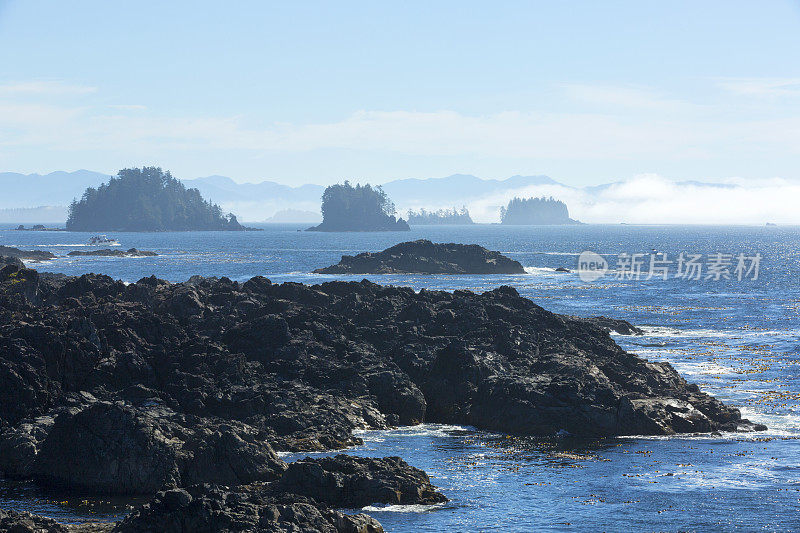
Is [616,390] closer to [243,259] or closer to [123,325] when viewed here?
[123,325]

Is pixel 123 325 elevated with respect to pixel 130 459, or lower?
elevated

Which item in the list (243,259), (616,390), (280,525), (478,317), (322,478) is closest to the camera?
(280,525)

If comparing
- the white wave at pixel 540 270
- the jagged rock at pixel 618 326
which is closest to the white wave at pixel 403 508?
the jagged rock at pixel 618 326

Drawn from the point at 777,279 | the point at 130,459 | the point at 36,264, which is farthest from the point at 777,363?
the point at 36,264

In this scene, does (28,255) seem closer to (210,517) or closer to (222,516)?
(210,517)

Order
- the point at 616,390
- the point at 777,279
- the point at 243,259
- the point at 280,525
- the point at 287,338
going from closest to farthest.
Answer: the point at 280,525 → the point at 616,390 → the point at 287,338 → the point at 777,279 → the point at 243,259

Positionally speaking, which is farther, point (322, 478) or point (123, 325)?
point (123, 325)

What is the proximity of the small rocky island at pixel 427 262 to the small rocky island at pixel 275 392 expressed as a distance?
83.1 metres

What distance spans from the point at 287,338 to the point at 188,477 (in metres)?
20.4

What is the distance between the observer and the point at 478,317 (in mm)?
66500

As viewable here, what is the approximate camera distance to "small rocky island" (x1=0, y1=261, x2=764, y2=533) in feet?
118

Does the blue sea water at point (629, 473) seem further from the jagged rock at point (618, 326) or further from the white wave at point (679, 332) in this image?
the white wave at point (679, 332)

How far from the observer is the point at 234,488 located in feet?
120

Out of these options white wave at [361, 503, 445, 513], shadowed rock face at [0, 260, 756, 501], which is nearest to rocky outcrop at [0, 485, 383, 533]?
white wave at [361, 503, 445, 513]
